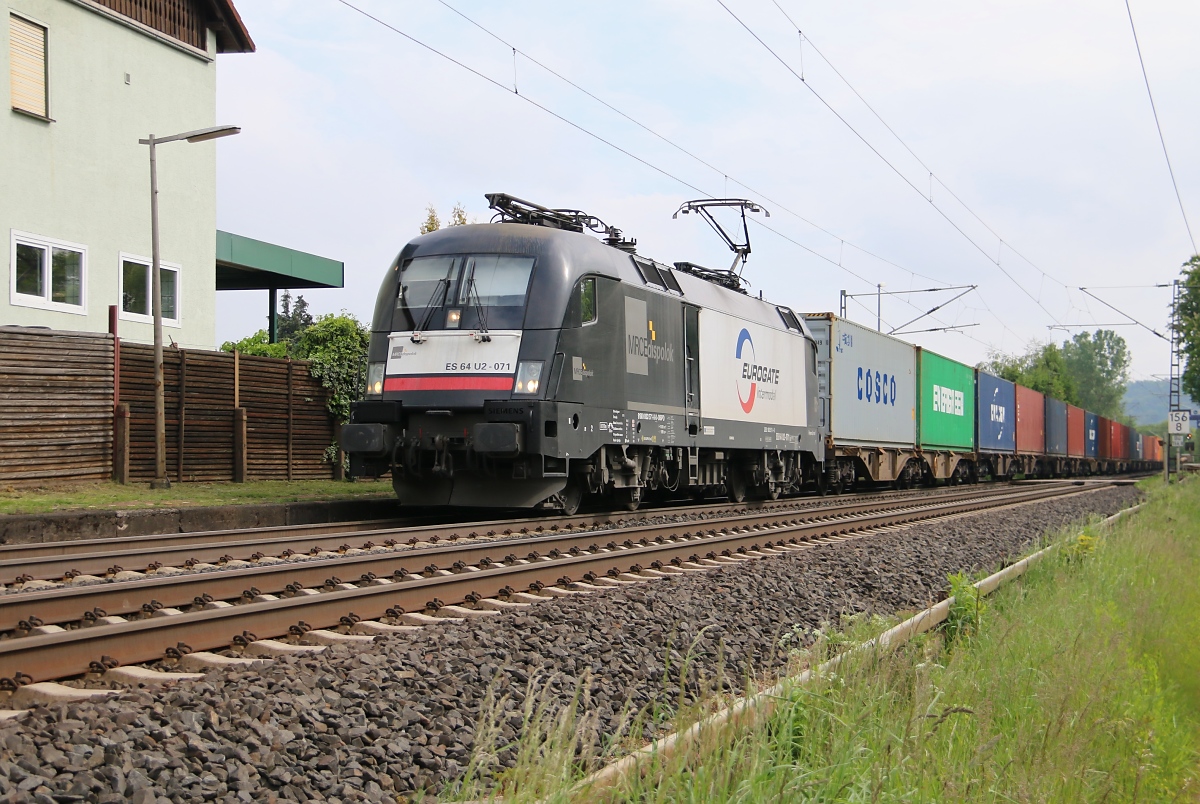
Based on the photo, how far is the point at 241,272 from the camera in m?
28.2

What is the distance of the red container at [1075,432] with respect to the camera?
1820 inches

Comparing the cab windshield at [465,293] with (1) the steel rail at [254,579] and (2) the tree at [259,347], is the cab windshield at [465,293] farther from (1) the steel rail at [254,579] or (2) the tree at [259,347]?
(2) the tree at [259,347]

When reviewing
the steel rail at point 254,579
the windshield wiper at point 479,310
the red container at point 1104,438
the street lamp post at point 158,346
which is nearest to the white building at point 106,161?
the street lamp post at point 158,346

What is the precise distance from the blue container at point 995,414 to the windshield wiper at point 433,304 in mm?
24099

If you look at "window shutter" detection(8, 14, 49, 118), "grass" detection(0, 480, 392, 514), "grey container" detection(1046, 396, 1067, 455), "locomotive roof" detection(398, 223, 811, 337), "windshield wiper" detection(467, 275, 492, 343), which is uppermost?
"window shutter" detection(8, 14, 49, 118)

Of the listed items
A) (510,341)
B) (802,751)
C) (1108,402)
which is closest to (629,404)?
(510,341)

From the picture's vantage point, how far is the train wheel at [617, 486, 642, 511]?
46.9ft

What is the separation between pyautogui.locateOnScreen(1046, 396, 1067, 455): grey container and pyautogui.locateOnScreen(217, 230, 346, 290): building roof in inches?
1118

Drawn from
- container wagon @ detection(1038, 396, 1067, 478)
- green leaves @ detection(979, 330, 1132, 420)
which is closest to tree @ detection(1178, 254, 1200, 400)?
container wagon @ detection(1038, 396, 1067, 478)

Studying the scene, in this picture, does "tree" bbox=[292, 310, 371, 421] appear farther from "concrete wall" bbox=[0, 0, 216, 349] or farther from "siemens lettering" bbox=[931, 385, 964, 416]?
"siemens lettering" bbox=[931, 385, 964, 416]

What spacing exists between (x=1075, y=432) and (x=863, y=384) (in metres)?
29.3

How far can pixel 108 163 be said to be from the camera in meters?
18.8

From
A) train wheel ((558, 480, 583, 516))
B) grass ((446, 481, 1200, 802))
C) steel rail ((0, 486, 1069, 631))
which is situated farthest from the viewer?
train wheel ((558, 480, 583, 516))

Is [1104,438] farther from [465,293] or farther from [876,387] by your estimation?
[465,293]
